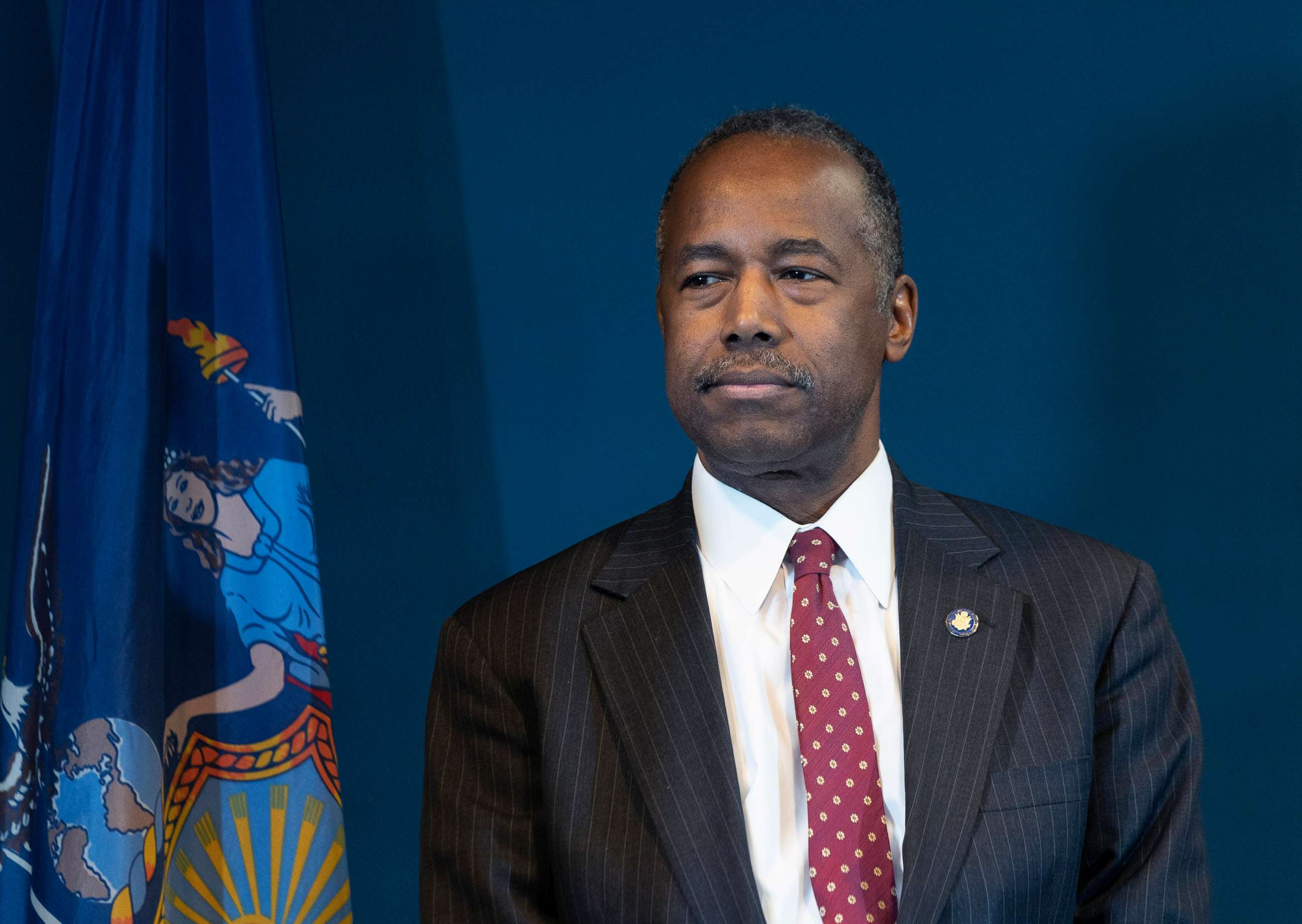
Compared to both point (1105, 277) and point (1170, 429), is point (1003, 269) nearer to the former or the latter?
point (1105, 277)

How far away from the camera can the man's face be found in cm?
159

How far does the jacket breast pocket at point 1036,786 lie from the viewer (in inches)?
60.5

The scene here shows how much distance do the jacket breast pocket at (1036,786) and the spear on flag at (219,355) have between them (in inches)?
42.5

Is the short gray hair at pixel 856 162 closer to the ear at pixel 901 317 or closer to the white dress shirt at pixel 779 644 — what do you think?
the ear at pixel 901 317

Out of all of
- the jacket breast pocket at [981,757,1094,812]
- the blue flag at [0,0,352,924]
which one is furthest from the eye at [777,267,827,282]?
the blue flag at [0,0,352,924]

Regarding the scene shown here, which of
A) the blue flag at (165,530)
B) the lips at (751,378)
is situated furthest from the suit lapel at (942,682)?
the blue flag at (165,530)

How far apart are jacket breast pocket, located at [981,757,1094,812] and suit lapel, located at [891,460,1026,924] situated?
0.07 ft

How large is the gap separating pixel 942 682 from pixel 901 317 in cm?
48

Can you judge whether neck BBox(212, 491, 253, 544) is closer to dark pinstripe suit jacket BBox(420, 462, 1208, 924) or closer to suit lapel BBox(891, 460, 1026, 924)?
dark pinstripe suit jacket BBox(420, 462, 1208, 924)

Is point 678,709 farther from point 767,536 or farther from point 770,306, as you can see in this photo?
point 770,306

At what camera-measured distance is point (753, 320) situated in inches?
61.9

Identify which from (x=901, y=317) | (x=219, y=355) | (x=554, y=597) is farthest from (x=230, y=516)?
(x=901, y=317)

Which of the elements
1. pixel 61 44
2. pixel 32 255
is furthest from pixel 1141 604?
pixel 32 255

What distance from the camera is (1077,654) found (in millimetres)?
1624
